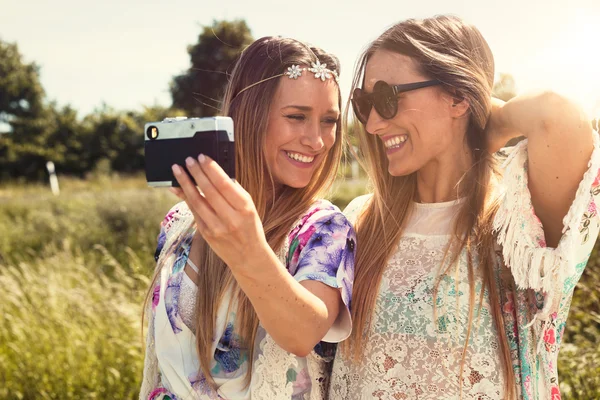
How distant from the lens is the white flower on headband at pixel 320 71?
2027 mm

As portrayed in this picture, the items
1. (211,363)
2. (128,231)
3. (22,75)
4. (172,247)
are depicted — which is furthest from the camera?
(22,75)

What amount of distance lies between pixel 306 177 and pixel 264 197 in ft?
0.56

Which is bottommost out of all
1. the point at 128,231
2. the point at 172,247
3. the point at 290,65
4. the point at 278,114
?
the point at 128,231

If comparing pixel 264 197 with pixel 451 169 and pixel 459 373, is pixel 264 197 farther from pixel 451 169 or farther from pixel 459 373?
pixel 459 373

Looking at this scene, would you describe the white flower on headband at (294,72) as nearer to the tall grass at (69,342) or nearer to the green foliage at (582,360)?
the tall grass at (69,342)

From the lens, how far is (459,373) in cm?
185

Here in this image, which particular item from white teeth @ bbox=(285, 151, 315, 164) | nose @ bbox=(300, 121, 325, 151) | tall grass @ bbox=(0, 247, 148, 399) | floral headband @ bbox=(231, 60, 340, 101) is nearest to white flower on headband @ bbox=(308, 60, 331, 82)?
floral headband @ bbox=(231, 60, 340, 101)

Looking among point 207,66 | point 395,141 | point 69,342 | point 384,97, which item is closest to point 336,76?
point 384,97

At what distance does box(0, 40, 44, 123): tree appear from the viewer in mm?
30984

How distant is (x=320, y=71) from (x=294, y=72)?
10cm

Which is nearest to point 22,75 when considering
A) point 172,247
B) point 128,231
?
point 128,231

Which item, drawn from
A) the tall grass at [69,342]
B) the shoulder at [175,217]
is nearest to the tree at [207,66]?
the tall grass at [69,342]

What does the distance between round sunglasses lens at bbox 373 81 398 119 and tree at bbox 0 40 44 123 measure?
108ft

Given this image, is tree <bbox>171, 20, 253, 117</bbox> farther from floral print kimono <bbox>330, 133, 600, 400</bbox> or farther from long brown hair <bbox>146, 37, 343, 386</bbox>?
floral print kimono <bbox>330, 133, 600, 400</bbox>
